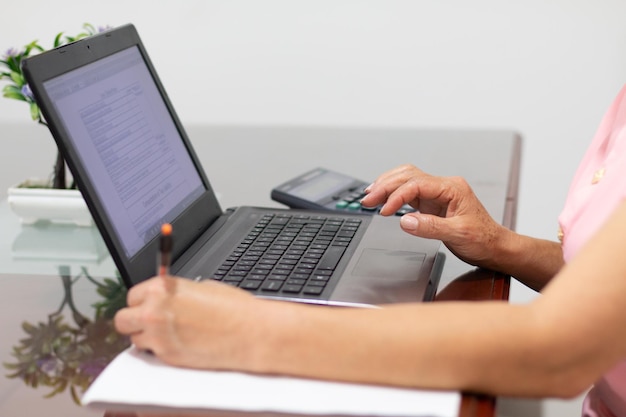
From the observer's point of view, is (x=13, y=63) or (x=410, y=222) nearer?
(x=410, y=222)

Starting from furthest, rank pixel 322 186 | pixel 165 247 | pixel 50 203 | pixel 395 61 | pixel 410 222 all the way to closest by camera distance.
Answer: pixel 395 61
pixel 322 186
pixel 50 203
pixel 410 222
pixel 165 247

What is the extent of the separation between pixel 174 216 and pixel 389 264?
0.91 feet

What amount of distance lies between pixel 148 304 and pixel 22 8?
7.15ft

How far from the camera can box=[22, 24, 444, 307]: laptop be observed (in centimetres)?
92

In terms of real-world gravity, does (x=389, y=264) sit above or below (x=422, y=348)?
below

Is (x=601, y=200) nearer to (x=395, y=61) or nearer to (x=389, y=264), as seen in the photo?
(x=389, y=264)

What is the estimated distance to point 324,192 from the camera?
55.1 inches

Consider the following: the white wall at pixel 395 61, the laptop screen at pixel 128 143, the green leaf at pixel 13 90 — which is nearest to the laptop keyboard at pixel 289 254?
the laptop screen at pixel 128 143

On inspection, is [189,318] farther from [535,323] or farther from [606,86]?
[606,86]

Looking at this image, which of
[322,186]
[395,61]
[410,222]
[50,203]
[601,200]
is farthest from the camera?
[395,61]

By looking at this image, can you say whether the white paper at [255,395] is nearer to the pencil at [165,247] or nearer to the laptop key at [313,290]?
the pencil at [165,247]

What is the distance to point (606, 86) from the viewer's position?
251cm

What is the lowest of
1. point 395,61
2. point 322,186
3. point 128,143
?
point 395,61

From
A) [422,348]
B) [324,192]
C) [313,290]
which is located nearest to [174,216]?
[313,290]
